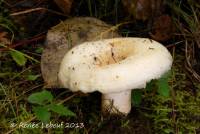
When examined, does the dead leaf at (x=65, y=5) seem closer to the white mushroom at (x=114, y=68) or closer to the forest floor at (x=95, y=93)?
the forest floor at (x=95, y=93)

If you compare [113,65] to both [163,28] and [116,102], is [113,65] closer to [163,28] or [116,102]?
[116,102]

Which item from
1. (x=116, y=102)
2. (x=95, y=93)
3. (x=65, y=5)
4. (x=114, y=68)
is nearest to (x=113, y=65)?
(x=114, y=68)

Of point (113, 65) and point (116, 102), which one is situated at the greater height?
point (113, 65)

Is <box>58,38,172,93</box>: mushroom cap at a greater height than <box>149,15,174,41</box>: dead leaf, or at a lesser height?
lesser

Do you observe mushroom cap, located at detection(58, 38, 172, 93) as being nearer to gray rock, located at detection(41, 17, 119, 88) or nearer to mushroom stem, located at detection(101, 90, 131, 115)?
mushroom stem, located at detection(101, 90, 131, 115)

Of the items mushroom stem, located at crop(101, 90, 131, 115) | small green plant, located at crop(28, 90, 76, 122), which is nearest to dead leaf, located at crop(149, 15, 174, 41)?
mushroom stem, located at crop(101, 90, 131, 115)
